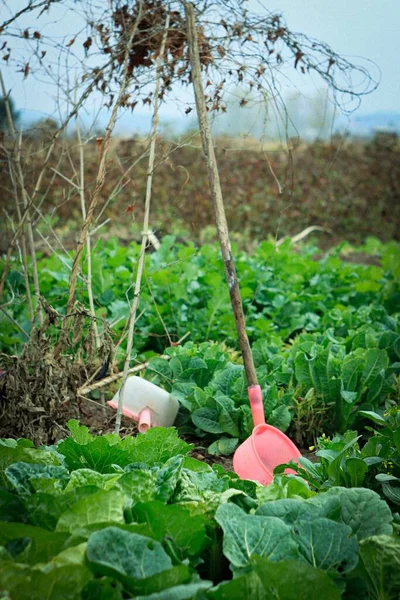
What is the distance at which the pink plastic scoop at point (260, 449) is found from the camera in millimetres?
2627

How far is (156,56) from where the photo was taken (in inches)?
119

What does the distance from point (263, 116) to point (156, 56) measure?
666 millimetres

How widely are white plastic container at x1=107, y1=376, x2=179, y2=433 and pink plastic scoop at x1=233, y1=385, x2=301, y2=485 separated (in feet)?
1.45

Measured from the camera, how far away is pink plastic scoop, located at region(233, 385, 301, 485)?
263 centimetres

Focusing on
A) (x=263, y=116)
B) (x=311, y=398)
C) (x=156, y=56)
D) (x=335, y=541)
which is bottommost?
(x=311, y=398)

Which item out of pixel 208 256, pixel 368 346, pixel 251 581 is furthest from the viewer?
pixel 208 256

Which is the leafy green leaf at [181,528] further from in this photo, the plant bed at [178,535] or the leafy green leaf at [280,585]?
the leafy green leaf at [280,585]

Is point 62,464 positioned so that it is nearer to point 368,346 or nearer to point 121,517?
point 121,517

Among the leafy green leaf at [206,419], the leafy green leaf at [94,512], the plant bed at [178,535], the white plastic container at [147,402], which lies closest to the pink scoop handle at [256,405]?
the leafy green leaf at [206,419]

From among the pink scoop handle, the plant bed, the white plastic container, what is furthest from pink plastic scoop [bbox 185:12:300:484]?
the plant bed

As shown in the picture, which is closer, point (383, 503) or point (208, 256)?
point (383, 503)

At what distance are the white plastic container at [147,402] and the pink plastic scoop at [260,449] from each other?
1.45 feet

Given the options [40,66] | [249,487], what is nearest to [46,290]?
[40,66]

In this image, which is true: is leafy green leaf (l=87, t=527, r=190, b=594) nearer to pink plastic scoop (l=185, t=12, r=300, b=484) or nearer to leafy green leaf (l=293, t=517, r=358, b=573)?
leafy green leaf (l=293, t=517, r=358, b=573)
